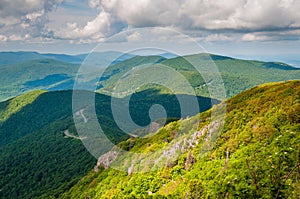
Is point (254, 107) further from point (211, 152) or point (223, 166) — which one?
point (223, 166)

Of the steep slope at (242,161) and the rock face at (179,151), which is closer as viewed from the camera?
the steep slope at (242,161)

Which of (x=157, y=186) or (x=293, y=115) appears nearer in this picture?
(x=293, y=115)

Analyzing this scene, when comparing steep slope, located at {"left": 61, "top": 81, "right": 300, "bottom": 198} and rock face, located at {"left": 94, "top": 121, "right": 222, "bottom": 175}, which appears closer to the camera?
steep slope, located at {"left": 61, "top": 81, "right": 300, "bottom": 198}

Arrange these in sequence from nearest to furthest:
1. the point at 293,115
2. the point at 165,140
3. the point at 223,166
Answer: the point at 223,166 < the point at 293,115 < the point at 165,140

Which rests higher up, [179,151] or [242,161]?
[242,161]

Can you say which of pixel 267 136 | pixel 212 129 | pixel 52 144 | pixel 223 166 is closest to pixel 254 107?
pixel 212 129

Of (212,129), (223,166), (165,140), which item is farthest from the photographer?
(165,140)

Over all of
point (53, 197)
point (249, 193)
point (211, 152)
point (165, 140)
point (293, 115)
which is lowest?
point (53, 197)

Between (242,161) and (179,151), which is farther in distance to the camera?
(179,151)
